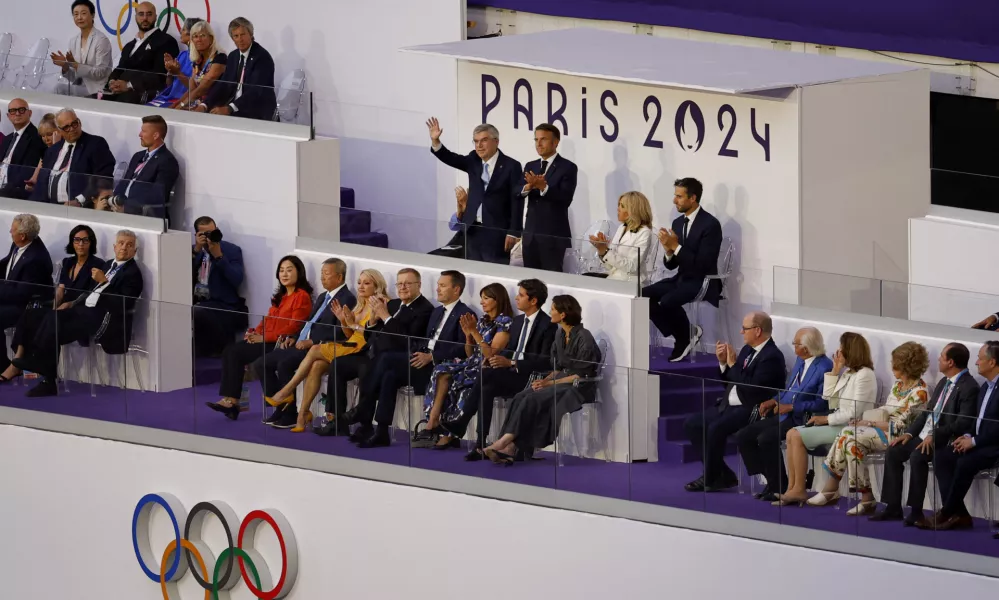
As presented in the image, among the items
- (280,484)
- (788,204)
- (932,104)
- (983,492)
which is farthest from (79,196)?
(983,492)

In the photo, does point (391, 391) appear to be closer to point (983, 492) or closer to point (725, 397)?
point (725, 397)

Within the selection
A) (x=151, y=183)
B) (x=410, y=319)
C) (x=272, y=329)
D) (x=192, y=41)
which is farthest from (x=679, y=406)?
(x=192, y=41)

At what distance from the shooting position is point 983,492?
1112 cm

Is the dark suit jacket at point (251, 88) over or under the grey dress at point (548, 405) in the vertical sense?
over

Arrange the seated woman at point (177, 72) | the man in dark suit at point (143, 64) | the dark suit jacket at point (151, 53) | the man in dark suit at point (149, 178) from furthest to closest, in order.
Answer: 1. the dark suit jacket at point (151, 53)
2. the man in dark suit at point (143, 64)
3. the seated woman at point (177, 72)
4. the man in dark suit at point (149, 178)

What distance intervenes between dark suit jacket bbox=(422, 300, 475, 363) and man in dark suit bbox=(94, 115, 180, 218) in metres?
2.78

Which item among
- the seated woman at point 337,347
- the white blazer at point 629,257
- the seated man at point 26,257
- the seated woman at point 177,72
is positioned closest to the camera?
the seated woman at point 337,347

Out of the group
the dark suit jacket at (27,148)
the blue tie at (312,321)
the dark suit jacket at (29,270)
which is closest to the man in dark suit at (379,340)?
the blue tie at (312,321)

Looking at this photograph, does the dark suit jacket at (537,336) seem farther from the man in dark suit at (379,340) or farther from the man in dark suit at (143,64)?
the man in dark suit at (143,64)

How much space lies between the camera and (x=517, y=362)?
1254 cm

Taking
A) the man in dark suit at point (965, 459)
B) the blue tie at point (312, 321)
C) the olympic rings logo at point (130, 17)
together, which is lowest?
the man in dark suit at point (965, 459)

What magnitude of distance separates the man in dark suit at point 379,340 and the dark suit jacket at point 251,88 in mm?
2832

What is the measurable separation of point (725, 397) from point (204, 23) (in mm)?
7195

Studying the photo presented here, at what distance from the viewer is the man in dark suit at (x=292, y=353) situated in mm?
13234
